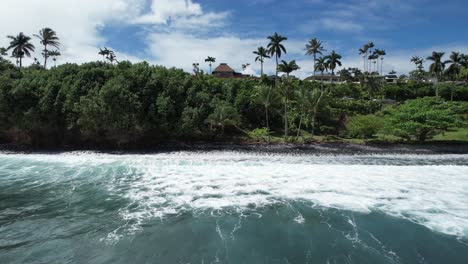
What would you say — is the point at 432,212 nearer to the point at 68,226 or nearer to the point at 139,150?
the point at 68,226

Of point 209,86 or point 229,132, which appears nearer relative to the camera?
point 229,132

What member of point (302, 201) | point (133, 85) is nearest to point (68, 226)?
point (302, 201)

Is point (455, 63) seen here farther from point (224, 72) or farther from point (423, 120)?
point (224, 72)

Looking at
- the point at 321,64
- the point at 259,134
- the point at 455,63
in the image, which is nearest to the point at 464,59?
the point at 455,63

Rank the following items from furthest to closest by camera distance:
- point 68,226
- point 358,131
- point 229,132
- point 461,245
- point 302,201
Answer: point 229,132, point 358,131, point 302,201, point 68,226, point 461,245

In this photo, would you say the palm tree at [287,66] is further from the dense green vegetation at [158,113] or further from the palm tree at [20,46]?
the palm tree at [20,46]

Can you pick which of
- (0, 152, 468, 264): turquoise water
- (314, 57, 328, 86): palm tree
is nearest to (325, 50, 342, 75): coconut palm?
(314, 57, 328, 86): palm tree

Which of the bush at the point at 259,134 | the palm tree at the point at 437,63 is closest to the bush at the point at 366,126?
the bush at the point at 259,134
